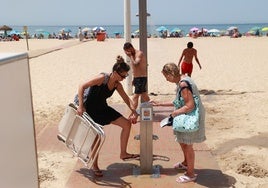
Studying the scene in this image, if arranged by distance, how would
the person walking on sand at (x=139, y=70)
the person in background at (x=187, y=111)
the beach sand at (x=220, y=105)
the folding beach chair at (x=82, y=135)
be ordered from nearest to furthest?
the person in background at (x=187, y=111)
the folding beach chair at (x=82, y=135)
the beach sand at (x=220, y=105)
the person walking on sand at (x=139, y=70)

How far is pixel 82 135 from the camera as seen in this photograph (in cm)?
452

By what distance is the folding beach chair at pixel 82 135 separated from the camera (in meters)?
4.37

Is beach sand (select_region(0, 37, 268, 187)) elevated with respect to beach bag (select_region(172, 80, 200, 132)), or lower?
lower

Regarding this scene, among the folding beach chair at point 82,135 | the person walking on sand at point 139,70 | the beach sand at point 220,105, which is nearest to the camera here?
the folding beach chair at point 82,135

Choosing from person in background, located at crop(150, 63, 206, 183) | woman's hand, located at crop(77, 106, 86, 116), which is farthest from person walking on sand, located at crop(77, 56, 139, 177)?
person in background, located at crop(150, 63, 206, 183)

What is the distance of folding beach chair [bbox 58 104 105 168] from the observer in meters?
4.37

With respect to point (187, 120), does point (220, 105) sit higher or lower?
lower

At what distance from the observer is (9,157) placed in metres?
2.16

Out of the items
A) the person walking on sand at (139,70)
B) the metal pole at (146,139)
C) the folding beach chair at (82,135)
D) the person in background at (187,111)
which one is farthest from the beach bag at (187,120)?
the person walking on sand at (139,70)

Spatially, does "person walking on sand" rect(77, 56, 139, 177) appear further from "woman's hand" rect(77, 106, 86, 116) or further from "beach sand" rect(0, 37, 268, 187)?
"beach sand" rect(0, 37, 268, 187)

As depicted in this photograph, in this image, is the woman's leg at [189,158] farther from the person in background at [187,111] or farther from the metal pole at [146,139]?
the metal pole at [146,139]

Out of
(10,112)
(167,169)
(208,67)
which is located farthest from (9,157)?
(208,67)

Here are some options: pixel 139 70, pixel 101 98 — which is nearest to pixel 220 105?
pixel 139 70

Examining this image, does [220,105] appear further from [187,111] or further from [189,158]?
[187,111]
